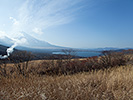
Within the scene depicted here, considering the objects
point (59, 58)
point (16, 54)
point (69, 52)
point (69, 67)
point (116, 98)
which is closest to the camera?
point (116, 98)

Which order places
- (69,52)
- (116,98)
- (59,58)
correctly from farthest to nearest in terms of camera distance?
1. (69,52)
2. (59,58)
3. (116,98)

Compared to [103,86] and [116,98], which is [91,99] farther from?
[103,86]

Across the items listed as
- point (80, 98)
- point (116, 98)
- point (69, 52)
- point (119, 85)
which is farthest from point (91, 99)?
point (69, 52)

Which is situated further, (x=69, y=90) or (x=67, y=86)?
(x=67, y=86)

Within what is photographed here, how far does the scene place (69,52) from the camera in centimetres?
1094

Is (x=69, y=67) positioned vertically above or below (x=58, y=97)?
below

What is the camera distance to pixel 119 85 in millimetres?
2480

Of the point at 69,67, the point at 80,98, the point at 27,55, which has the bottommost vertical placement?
the point at 69,67

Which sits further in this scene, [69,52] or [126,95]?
[69,52]

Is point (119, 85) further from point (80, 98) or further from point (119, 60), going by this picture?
point (119, 60)

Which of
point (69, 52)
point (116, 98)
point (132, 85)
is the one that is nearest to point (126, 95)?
point (116, 98)

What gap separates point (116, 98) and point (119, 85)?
2.67 ft

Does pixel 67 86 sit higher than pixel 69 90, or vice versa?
pixel 69 90

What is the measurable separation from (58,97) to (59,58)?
7665mm
